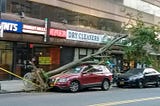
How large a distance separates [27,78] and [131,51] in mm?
12220

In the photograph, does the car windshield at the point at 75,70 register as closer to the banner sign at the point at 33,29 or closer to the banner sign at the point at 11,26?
the banner sign at the point at 11,26

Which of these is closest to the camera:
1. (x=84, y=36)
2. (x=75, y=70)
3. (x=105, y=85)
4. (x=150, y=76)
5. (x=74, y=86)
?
(x=74, y=86)

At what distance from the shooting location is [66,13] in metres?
34.8

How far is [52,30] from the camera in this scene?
3200 cm

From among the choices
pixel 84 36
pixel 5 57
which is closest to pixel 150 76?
pixel 84 36

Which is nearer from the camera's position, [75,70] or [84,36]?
[75,70]

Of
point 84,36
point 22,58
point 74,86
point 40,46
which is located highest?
point 84,36

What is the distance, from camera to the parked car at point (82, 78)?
75.9 ft

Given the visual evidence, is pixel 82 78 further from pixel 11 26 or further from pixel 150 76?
pixel 150 76

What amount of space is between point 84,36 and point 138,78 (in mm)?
7812

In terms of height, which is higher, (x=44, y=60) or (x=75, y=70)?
(x=44, y=60)

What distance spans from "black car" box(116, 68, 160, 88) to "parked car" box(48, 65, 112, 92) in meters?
3.45

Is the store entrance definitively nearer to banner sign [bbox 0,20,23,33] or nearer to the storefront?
the storefront

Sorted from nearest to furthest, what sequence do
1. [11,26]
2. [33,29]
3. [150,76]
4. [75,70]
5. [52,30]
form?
[75,70] → [11,26] → [33,29] → [150,76] → [52,30]
